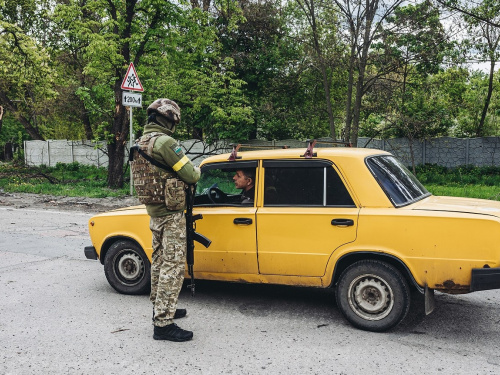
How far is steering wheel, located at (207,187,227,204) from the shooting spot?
5027 mm

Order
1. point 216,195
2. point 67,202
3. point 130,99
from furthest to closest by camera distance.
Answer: point 67,202
point 130,99
point 216,195

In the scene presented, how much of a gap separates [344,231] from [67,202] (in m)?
11.1

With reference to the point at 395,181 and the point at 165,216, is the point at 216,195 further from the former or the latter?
→ the point at 395,181

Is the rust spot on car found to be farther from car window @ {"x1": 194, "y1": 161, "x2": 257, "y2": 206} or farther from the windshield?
car window @ {"x1": 194, "y1": 161, "x2": 257, "y2": 206}

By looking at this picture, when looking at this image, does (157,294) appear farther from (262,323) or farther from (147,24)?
(147,24)

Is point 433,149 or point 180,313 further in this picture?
point 433,149

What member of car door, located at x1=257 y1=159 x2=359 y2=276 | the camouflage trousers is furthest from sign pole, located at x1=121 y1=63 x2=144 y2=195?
the camouflage trousers

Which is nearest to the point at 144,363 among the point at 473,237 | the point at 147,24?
the point at 473,237

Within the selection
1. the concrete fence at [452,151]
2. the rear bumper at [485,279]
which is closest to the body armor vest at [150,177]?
the rear bumper at [485,279]

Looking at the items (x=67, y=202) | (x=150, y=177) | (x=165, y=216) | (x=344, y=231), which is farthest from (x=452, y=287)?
(x=67, y=202)

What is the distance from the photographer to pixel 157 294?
4.23 m

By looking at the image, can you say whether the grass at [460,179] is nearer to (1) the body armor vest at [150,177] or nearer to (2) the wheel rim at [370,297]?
(2) the wheel rim at [370,297]

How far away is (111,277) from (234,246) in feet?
5.46

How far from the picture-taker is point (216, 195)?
5074 millimetres
